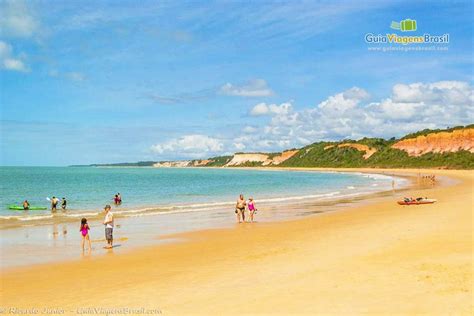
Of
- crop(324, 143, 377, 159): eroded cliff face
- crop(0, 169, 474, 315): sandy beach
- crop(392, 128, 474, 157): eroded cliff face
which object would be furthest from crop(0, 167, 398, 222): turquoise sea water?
crop(324, 143, 377, 159): eroded cliff face

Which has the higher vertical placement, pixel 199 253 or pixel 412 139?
pixel 412 139

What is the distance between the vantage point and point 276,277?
11258mm

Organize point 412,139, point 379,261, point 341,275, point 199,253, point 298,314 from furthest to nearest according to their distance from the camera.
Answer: point 412,139, point 199,253, point 379,261, point 341,275, point 298,314

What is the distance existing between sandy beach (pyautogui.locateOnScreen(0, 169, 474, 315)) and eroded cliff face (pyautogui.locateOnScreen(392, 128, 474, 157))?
361ft

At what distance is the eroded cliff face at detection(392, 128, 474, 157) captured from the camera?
11741cm

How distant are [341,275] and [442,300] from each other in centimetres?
268

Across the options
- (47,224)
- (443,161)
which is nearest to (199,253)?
(47,224)

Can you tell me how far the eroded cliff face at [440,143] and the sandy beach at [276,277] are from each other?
110142 millimetres

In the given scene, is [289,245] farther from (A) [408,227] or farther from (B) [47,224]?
(B) [47,224]

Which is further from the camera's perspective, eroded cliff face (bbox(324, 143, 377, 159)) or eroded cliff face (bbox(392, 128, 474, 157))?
eroded cliff face (bbox(324, 143, 377, 159))

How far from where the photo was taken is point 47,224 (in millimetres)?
26672

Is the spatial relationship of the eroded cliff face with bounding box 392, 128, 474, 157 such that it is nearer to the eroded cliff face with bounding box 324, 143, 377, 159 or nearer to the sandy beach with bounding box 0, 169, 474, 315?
the eroded cliff face with bounding box 324, 143, 377, 159

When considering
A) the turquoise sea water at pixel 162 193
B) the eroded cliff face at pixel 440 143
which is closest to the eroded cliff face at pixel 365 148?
the eroded cliff face at pixel 440 143

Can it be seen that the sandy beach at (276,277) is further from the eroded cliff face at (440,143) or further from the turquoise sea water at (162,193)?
the eroded cliff face at (440,143)
